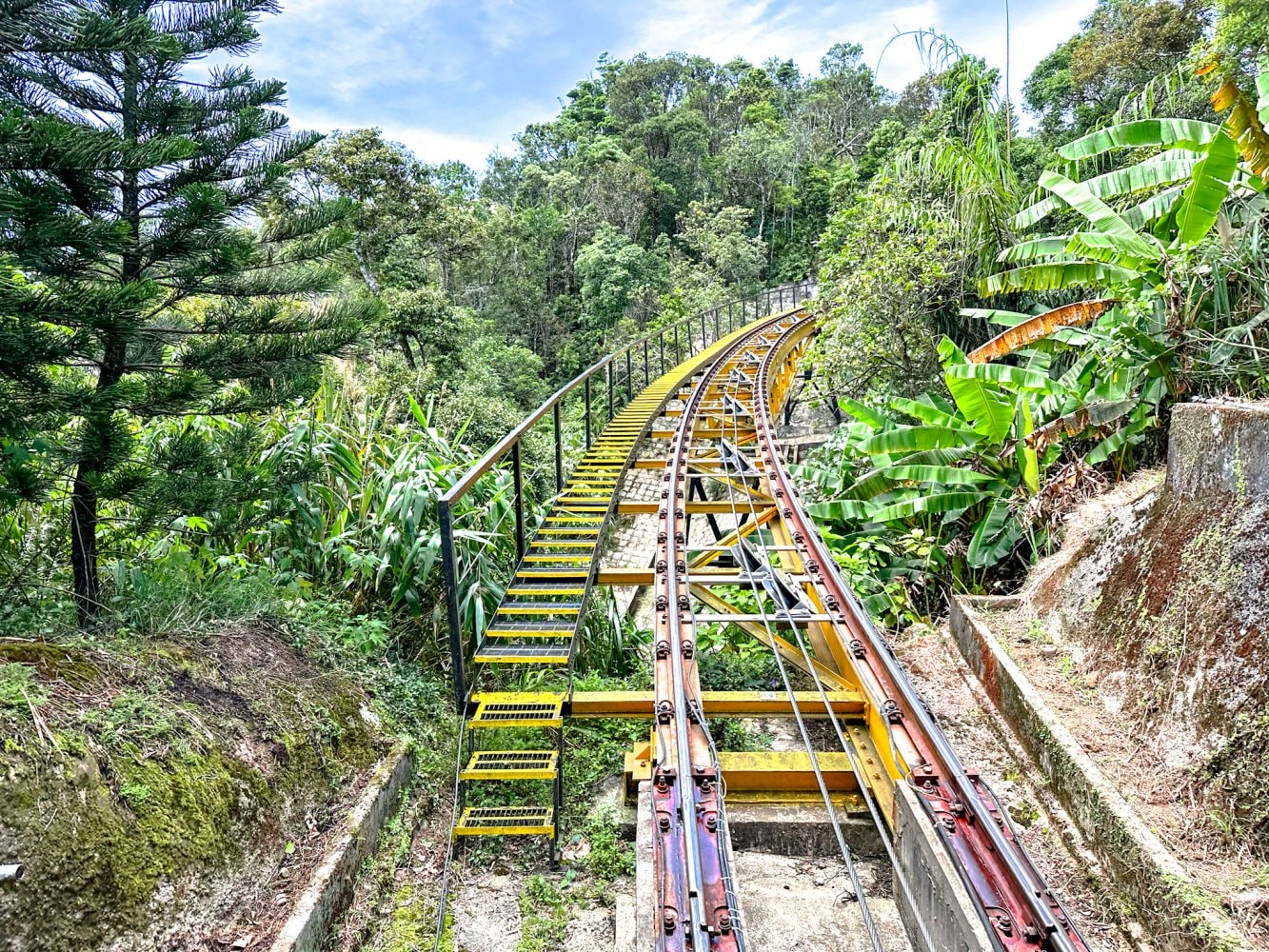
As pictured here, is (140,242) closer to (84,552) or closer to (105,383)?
(105,383)

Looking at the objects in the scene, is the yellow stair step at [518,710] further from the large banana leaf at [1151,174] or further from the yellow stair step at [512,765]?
the large banana leaf at [1151,174]

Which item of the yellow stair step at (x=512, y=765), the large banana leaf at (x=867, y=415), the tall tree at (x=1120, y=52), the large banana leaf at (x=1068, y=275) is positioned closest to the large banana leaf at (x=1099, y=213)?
the large banana leaf at (x=1068, y=275)

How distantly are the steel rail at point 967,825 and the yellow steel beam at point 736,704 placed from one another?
160 mm

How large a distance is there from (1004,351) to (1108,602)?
8.92ft

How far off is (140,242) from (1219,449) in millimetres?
4715

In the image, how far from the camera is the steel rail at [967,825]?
Answer: 1.83m

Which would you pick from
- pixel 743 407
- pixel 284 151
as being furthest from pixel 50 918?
pixel 743 407

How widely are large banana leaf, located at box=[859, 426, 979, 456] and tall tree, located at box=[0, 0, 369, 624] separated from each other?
3583 mm

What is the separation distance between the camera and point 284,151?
10.9ft

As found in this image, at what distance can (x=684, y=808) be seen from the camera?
231 centimetres

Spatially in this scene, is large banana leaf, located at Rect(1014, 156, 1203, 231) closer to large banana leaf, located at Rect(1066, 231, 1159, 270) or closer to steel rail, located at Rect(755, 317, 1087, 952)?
large banana leaf, located at Rect(1066, 231, 1159, 270)

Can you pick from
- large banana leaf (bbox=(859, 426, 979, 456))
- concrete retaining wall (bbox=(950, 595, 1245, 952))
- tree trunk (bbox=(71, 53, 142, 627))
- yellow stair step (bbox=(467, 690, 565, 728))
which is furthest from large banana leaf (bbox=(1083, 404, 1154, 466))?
tree trunk (bbox=(71, 53, 142, 627))

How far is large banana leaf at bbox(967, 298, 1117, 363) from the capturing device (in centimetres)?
517

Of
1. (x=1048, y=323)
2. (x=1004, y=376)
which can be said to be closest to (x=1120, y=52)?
(x=1048, y=323)
